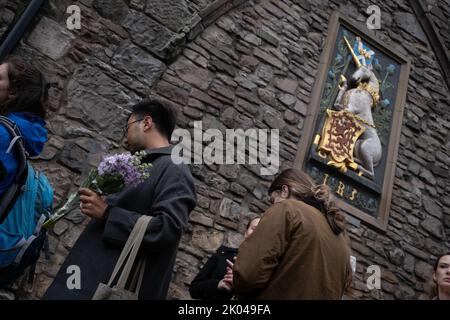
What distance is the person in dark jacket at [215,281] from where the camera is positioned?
2.30 meters

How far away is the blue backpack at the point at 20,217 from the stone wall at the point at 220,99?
1268mm

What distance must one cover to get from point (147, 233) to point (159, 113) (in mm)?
653

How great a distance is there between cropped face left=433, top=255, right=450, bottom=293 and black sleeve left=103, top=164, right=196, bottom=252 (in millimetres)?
1607

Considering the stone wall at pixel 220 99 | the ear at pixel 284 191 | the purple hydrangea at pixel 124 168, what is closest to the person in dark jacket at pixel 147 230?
the purple hydrangea at pixel 124 168

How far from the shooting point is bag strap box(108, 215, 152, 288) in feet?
5.49

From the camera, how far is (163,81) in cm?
409

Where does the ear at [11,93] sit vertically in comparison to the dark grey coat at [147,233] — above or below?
above

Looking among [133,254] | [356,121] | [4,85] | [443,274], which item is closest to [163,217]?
[133,254]

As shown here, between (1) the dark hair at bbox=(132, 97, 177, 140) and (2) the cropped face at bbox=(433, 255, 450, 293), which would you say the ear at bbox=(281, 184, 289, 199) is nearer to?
(1) the dark hair at bbox=(132, 97, 177, 140)

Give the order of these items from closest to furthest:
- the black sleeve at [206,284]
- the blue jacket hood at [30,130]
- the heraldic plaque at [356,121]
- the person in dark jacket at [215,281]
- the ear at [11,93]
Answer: the blue jacket hood at [30,130] < the ear at [11,93] < the person in dark jacket at [215,281] < the black sleeve at [206,284] < the heraldic plaque at [356,121]

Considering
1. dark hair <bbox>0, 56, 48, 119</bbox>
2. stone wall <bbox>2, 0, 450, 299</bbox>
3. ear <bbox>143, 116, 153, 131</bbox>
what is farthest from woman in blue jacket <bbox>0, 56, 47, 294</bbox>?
stone wall <bbox>2, 0, 450, 299</bbox>

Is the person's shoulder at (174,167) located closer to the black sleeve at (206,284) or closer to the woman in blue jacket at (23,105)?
the woman in blue jacket at (23,105)
